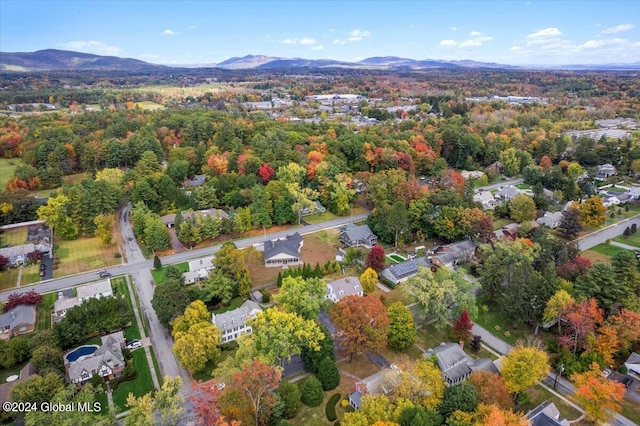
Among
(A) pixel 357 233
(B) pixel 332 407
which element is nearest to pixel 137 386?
(B) pixel 332 407

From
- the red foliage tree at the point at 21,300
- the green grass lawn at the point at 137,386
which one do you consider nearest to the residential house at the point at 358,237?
the green grass lawn at the point at 137,386

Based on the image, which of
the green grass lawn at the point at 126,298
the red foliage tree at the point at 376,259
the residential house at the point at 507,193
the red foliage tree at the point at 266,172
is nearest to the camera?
the green grass lawn at the point at 126,298

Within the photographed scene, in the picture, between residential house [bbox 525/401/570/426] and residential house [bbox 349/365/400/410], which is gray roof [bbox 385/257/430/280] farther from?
residential house [bbox 525/401/570/426]

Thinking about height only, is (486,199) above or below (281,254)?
below

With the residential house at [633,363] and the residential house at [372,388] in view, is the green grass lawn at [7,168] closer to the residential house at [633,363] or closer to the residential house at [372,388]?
the residential house at [372,388]

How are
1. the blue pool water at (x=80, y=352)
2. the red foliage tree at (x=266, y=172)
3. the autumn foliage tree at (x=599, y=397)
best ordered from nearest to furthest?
the autumn foliage tree at (x=599, y=397)
the blue pool water at (x=80, y=352)
the red foliage tree at (x=266, y=172)

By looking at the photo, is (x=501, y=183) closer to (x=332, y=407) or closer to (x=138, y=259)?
(x=332, y=407)

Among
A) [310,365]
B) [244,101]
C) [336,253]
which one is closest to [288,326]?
[310,365]
